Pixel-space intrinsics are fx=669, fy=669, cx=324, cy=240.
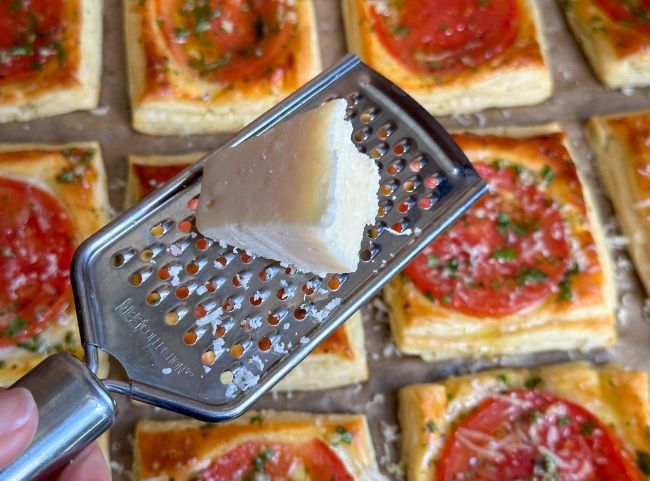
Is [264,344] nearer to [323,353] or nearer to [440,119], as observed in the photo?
[323,353]

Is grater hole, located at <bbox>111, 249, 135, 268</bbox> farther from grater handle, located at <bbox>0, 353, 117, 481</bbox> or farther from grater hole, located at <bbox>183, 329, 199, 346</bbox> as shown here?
grater handle, located at <bbox>0, 353, 117, 481</bbox>

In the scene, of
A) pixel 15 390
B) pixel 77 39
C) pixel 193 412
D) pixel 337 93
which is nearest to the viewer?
pixel 15 390

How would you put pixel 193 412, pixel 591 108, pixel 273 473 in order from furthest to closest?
1. pixel 591 108
2. pixel 273 473
3. pixel 193 412

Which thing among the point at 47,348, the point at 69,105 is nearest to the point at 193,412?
the point at 47,348

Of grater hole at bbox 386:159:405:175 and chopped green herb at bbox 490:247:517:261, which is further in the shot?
chopped green herb at bbox 490:247:517:261

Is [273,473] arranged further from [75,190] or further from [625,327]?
[625,327]

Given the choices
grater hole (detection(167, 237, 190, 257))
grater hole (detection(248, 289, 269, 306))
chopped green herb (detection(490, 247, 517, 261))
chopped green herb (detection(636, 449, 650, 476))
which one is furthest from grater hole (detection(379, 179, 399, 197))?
chopped green herb (detection(636, 449, 650, 476))
